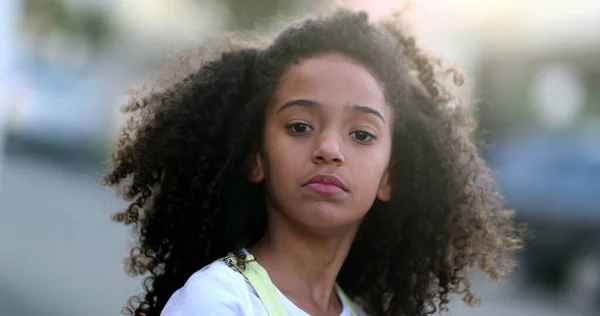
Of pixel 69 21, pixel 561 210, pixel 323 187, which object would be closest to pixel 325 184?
pixel 323 187

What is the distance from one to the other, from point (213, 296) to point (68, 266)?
23.7 ft

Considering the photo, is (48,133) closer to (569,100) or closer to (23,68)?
(23,68)

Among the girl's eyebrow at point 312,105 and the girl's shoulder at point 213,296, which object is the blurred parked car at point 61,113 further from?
the girl's shoulder at point 213,296

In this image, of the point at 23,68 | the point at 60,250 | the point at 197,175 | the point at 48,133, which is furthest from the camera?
the point at 48,133

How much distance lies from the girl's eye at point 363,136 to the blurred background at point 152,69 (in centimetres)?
52

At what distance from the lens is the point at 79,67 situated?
23266 millimetres

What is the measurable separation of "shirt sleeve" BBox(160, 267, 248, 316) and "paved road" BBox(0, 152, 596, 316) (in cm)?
118

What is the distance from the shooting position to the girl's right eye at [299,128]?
239cm

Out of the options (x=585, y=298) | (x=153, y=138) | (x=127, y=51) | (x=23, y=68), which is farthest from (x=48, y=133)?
(x=153, y=138)

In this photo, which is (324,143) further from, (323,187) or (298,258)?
(298,258)

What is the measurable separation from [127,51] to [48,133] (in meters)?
3.95

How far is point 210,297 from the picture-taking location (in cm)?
208

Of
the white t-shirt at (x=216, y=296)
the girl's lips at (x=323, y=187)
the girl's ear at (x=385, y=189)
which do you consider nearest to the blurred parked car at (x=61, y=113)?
the girl's ear at (x=385, y=189)

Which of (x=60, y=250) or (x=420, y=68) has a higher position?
(x=60, y=250)
